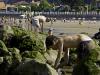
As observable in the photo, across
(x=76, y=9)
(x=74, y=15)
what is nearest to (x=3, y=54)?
(x=74, y=15)

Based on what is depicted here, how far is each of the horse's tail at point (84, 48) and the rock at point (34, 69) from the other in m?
0.69

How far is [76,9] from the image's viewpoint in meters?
91.6

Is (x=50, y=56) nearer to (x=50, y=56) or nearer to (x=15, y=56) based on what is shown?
(x=50, y=56)

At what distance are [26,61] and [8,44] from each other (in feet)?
13.5

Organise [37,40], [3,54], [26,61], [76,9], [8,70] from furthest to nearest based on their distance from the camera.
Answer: [76,9]
[37,40]
[3,54]
[8,70]
[26,61]

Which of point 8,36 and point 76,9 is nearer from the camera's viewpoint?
point 8,36

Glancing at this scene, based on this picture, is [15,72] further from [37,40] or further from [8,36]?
[8,36]

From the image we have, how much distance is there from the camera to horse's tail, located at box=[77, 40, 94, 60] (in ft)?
26.5

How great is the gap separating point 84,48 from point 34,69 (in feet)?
3.56

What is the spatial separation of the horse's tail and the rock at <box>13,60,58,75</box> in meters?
0.69

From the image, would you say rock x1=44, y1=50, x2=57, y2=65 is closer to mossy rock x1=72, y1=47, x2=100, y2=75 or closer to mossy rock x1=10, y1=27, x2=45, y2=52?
mossy rock x1=10, y1=27, x2=45, y2=52

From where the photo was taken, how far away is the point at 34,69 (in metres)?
7.64

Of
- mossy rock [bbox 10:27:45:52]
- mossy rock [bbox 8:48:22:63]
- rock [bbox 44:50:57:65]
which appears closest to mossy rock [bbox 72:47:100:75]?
mossy rock [bbox 8:48:22:63]

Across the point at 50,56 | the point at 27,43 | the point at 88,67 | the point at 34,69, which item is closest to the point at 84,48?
the point at 88,67
